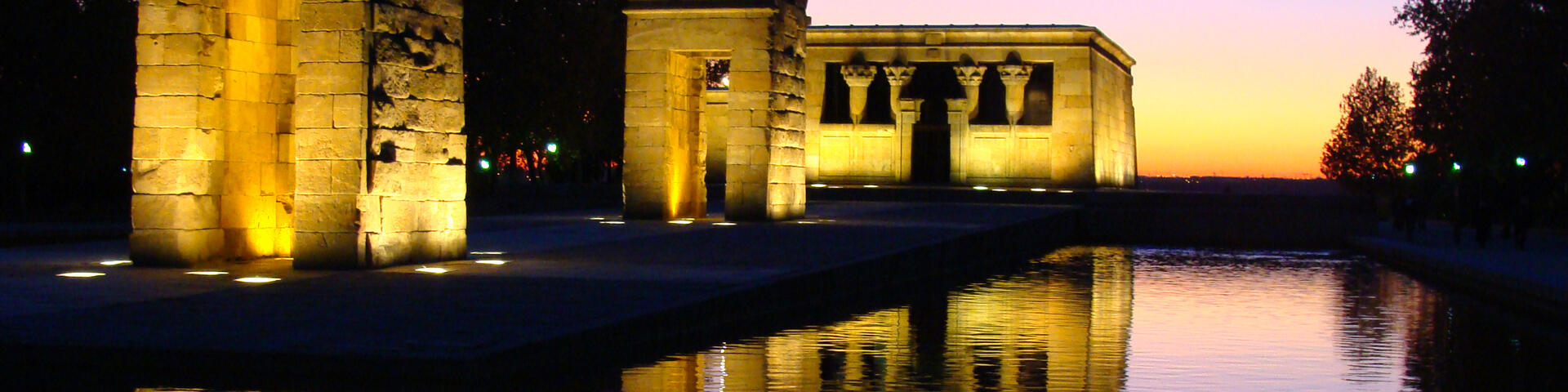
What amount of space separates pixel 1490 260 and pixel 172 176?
16465 mm

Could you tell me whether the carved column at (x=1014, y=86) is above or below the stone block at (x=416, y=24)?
above

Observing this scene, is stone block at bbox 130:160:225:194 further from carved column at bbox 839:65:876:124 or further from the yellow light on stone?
carved column at bbox 839:65:876:124

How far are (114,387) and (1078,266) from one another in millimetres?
16668

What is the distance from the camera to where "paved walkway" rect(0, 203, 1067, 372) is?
9.96 m

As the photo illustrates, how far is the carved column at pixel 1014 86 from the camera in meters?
49.4

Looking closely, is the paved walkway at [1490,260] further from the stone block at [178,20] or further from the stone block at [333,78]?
the stone block at [178,20]

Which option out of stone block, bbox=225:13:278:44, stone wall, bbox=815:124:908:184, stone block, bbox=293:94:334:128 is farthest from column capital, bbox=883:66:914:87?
stone block, bbox=293:94:334:128

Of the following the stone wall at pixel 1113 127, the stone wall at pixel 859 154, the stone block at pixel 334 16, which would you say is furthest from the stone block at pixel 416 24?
the stone wall at pixel 1113 127

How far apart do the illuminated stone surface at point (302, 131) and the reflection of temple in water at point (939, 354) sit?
16.7 feet

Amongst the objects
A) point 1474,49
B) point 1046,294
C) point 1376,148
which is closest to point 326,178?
point 1046,294

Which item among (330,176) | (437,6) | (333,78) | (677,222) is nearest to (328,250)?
(330,176)

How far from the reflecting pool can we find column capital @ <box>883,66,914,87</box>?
3079cm

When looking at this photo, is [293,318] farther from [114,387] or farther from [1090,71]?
[1090,71]

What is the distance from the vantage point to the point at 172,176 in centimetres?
1708
